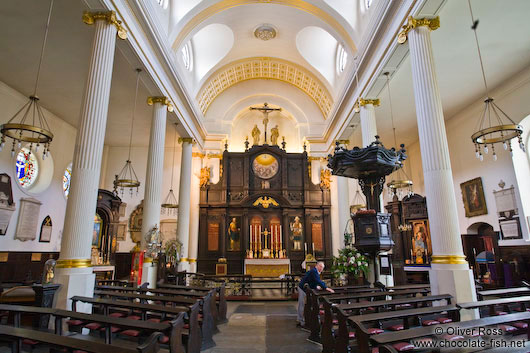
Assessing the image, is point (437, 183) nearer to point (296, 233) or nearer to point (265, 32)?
point (296, 233)

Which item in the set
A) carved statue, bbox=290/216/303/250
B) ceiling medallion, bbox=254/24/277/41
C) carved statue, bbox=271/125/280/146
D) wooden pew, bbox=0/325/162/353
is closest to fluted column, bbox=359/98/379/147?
ceiling medallion, bbox=254/24/277/41

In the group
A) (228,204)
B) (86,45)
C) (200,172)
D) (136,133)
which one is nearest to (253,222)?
(228,204)

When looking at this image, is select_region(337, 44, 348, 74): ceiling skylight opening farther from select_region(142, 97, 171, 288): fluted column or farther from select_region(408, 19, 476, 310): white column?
select_region(142, 97, 171, 288): fluted column

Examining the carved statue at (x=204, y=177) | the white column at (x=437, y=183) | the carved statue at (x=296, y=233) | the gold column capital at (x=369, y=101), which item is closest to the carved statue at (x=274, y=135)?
the carved statue at (x=204, y=177)

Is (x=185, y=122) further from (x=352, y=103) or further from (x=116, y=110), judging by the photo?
(x=352, y=103)

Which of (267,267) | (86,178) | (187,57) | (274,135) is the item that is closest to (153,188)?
(86,178)

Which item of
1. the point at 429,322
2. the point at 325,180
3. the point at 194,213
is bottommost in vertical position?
the point at 429,322

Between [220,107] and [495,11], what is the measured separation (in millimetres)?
12099

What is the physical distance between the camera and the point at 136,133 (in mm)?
14820

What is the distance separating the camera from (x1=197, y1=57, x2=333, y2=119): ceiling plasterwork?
15.2m

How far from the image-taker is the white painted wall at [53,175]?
32.6ft

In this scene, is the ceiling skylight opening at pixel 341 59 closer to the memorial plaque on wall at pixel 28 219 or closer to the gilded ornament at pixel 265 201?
the gilded ornament at pixel 265 201

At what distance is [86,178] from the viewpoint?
557 centimetres

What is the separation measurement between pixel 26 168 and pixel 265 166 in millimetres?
10046
